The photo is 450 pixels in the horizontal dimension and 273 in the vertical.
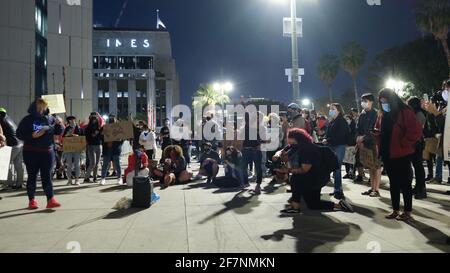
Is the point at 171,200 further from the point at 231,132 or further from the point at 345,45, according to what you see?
the point at 345,45

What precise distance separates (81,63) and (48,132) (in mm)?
21931

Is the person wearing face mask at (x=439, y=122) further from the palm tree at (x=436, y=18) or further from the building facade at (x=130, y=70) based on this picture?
the building facade at (x=130, y=70)

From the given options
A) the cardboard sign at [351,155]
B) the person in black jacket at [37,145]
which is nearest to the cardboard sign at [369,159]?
the cardboard sign at [351,155]

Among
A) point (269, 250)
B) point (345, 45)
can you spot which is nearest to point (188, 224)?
point (269, 250)

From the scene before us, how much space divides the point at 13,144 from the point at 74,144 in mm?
1622

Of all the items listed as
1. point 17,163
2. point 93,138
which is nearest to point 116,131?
point 93,138

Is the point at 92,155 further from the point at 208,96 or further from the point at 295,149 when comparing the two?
the point at 208,96

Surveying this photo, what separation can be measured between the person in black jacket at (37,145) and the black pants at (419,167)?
6307 mm

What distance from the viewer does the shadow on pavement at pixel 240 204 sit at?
6496 mm

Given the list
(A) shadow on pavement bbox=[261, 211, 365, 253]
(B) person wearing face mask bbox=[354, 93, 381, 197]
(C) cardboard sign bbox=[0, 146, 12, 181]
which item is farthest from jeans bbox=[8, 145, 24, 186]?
(B) person wearing face mask bbox=[354, 93, 381, 197]

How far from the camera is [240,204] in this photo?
24.1 ft

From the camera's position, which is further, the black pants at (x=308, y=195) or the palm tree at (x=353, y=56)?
the palm tree at (x=353, y=56)

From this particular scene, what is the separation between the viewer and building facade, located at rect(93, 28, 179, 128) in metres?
110

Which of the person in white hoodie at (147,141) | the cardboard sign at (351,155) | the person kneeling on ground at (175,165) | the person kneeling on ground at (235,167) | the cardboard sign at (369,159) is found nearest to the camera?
the cardboard sign at (369,159)
